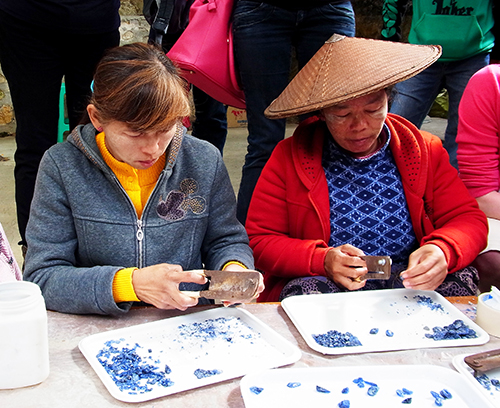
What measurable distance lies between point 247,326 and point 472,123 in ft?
3.82

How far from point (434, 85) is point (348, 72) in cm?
125

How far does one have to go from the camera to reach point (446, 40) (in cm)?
253

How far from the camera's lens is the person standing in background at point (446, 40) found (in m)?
2.50

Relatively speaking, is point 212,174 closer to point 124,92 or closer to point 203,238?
point 203,238

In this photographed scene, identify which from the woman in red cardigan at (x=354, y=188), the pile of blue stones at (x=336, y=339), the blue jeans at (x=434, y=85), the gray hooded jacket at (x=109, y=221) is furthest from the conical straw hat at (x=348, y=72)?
the blue jeans at (x=434, y=85)

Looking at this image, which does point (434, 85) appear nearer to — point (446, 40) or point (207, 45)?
point (446, 40)

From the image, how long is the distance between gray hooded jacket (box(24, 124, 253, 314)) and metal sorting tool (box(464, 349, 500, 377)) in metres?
0.63

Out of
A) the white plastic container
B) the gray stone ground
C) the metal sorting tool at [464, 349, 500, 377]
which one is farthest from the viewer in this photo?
the gray stone ground

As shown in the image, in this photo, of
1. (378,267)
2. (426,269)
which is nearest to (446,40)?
(426,269)

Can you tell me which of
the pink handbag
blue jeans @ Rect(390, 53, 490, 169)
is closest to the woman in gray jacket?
the pink handbag

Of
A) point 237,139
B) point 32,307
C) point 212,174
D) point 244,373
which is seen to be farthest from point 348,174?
point 237,139

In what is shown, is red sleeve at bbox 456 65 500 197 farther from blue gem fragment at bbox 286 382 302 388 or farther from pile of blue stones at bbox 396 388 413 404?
blue gem fragment at bbox 286 382 302 388

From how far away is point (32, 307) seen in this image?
1021mm

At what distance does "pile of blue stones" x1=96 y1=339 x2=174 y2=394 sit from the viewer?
1064mm
